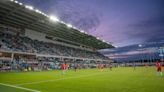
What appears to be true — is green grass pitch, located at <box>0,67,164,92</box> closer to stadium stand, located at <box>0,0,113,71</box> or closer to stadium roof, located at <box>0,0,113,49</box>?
stadium stand, located at <box>0,0,113,71</box>

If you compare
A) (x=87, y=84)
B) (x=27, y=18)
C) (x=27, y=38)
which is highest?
(x=27, y=18)

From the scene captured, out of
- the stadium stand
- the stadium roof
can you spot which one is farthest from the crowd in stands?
the stadium roof

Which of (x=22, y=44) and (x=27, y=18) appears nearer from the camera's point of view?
(x=27, y=18)

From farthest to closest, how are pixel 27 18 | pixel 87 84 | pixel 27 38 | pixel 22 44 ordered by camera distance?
pixel 27 38
pixel 22 44
pixel 27 18
pixel 87 84

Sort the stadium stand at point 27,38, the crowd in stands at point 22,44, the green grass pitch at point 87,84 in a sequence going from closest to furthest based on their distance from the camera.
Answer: the green grass pitch at point 87,84 < the stadium stand at point 27,38 < the crowd in stands at point 22,44

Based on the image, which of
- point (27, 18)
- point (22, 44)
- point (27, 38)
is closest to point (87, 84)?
point (27, 18)

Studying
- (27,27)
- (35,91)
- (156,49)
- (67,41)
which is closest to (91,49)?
(67,41)

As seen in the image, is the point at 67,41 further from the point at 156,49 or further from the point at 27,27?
the point at 156,49

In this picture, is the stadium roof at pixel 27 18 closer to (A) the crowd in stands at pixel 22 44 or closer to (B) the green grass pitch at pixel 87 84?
(A) the crowd in stands at pixel 22 44

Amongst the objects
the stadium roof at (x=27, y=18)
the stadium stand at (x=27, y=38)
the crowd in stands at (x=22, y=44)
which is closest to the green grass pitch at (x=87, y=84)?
the stadium stand at (x=27, y=38)

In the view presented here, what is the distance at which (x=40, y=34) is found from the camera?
5900 cm

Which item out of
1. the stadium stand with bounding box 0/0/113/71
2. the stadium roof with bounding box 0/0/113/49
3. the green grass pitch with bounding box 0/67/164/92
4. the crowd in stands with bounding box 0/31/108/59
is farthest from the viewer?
the crowd in stands with bounding box 0/31/108/59

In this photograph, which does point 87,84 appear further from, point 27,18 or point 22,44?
point 22,44

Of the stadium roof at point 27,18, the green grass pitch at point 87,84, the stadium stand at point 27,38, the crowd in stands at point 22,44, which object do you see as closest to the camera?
the green grass pitch at point 87,84
